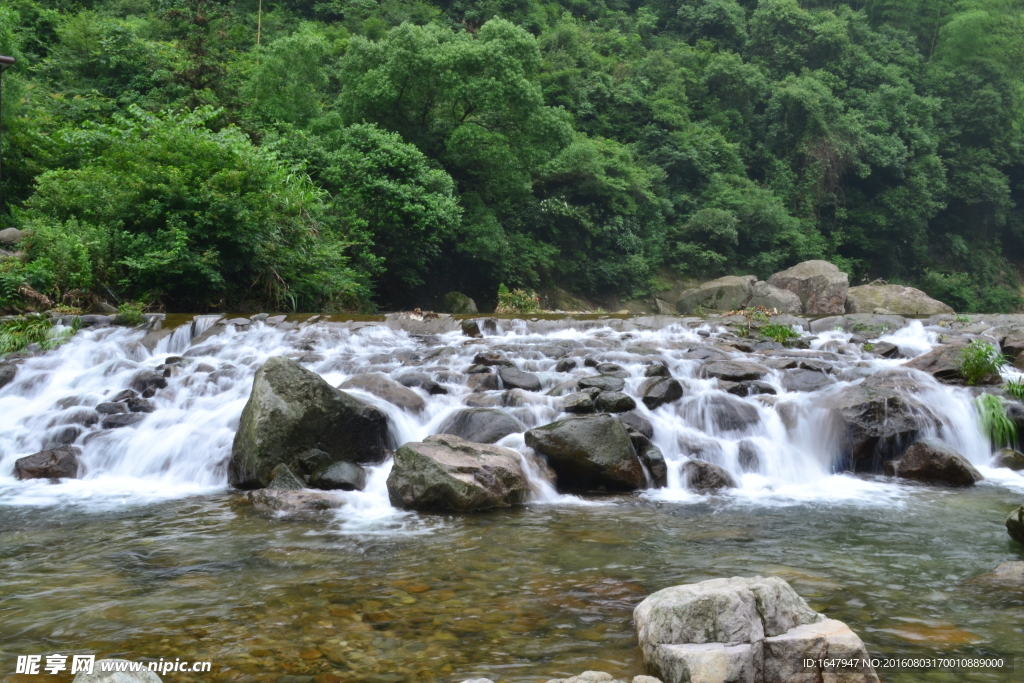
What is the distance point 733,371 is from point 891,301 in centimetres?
1737

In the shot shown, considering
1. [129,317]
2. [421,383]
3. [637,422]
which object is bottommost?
→ [637,422]

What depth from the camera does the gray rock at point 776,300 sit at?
2275 cm

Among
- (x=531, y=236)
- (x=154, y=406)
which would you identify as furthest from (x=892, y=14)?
(x=154, y=406)

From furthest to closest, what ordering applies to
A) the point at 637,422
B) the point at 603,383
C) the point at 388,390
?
the point at 603,383
the point at 388,390
the point at 637,422

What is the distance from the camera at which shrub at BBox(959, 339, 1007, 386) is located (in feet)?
28.6

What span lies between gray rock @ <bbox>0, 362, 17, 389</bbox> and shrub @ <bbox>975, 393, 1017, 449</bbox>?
11360 mm

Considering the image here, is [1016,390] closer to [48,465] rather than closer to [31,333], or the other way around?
[48,465]

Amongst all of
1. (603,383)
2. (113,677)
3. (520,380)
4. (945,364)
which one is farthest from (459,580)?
(945,364)

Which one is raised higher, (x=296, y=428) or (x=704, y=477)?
(x=296, y=428)

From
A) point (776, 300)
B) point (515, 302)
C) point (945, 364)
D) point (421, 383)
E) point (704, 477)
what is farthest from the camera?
point (776, 300)

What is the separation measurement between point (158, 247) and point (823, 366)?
11139mm

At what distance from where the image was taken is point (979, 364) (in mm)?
8766

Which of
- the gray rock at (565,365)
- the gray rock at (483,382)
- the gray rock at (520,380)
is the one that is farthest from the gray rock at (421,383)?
the gray rock at (565,365)

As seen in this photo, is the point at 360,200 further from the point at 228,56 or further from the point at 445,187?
the point at 228,56
